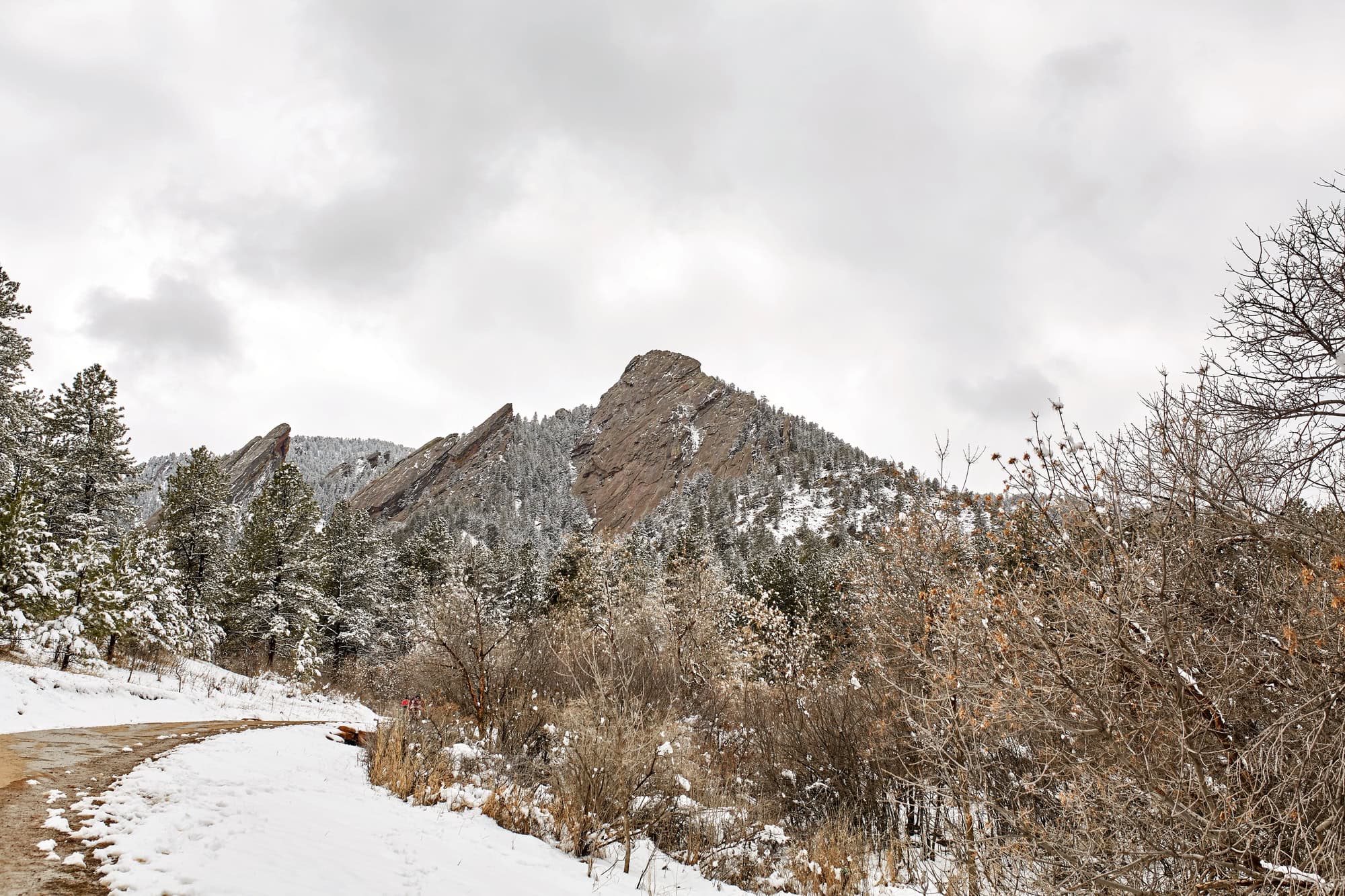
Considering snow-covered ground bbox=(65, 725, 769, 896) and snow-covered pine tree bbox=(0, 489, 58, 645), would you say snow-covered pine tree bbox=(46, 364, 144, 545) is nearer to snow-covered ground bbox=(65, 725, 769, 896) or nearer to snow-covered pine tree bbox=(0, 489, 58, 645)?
snow-covered pine tree bbox=(0, 489, 58, 645)

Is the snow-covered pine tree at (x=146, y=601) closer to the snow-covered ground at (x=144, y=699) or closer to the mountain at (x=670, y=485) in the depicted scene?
the snow-covered ground at (x=144, y=699)

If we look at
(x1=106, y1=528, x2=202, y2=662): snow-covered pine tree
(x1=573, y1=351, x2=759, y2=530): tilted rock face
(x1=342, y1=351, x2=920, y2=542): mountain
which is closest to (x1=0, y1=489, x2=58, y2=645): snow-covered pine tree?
(x1=106, y1=528, x2=202, y2=662): snow-covered pine tree

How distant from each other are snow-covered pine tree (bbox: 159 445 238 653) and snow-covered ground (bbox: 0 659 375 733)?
8.67m

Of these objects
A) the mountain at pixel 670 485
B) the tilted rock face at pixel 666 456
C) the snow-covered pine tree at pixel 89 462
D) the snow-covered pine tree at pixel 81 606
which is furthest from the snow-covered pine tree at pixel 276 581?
the tilted rock face at pixel 666 456

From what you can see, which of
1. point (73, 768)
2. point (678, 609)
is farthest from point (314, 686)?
point (73, 768)

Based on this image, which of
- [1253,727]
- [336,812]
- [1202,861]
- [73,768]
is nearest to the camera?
[1202,861]

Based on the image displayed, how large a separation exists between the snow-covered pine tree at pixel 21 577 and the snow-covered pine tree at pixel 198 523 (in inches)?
650

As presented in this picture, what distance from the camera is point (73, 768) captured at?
21.0ft

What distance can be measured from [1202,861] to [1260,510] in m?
2.33

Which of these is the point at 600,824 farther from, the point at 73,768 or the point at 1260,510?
the point at 1260,510

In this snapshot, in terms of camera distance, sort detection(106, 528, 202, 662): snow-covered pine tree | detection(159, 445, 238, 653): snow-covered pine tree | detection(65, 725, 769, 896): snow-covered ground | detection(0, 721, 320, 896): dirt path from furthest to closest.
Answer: detection(159, 445, 238, 653): snow-covered pine tree
detection(106, 528, 202, 662): snow-covered pine tree
detection(65, 725, 769, 896): snow-covered ground
detection(0, 721, 320, 896): dirt path

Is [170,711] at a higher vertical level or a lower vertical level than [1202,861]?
lower

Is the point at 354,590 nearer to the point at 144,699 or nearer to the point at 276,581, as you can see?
the point at 276,581

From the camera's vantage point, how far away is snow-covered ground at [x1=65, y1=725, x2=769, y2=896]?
14.5 feet
